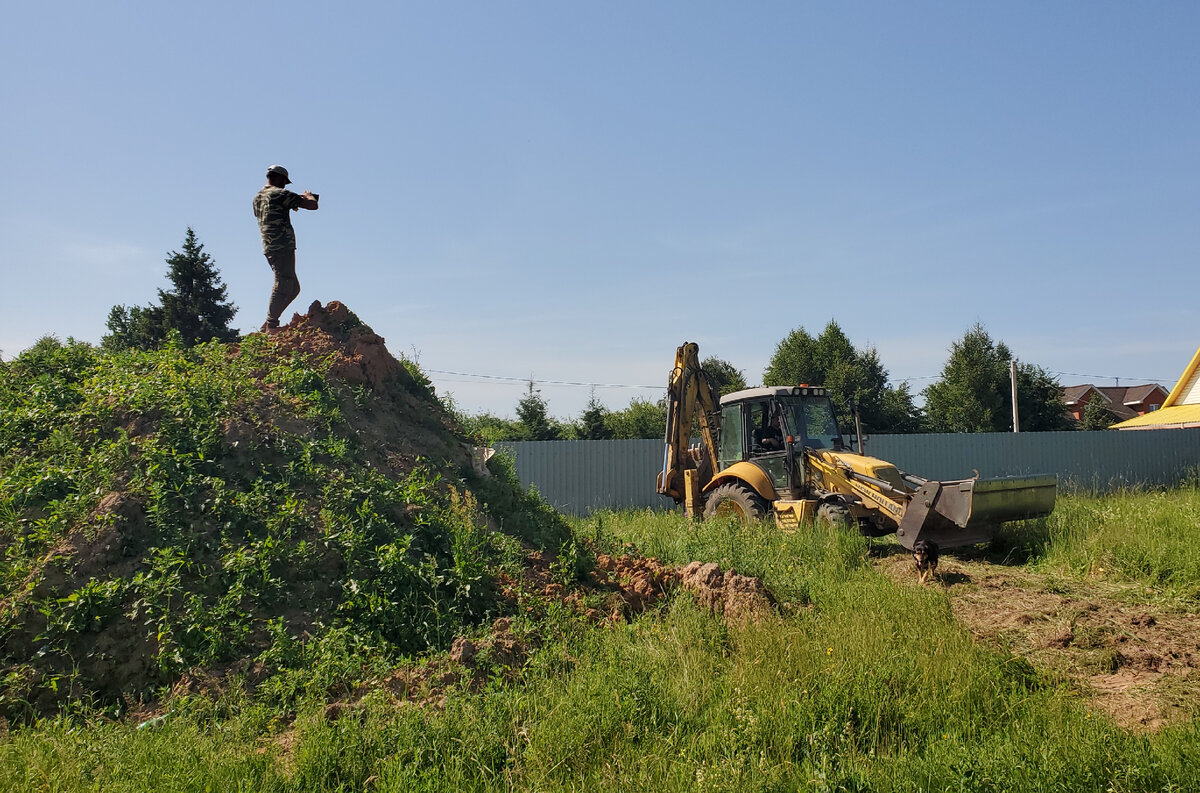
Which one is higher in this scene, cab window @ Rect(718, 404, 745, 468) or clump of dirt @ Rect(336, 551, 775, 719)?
cab window @ Rect(718, 404, 745, 468)

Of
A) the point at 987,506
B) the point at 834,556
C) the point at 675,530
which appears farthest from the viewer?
the point at 675,530

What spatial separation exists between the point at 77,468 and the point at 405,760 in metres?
4.69

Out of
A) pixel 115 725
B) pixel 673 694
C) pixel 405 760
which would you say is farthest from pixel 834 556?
pixel 115 725

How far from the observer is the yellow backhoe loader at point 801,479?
370 inches

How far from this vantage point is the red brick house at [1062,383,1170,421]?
60.0 m

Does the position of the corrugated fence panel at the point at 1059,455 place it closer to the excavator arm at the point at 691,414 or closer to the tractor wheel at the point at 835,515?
the excavator arm at the point at 691,414

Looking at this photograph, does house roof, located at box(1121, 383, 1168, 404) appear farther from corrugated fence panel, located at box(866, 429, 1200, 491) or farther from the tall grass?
the tall grass

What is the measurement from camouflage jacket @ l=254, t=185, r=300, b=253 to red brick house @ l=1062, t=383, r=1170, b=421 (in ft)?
208

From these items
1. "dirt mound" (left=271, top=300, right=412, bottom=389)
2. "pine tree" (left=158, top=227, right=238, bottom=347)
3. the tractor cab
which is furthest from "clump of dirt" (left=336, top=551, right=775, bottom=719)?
"pine tree" (left=158, top=227, right=238, bottom=347)

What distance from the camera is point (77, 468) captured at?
6.84 m

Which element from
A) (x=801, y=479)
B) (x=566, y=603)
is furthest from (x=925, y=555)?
(x=566, y=603)

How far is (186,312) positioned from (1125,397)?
232 feet

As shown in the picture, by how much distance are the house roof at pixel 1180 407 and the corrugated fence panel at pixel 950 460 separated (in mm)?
4695

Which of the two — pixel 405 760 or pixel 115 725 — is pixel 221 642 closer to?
pixel 115 725
